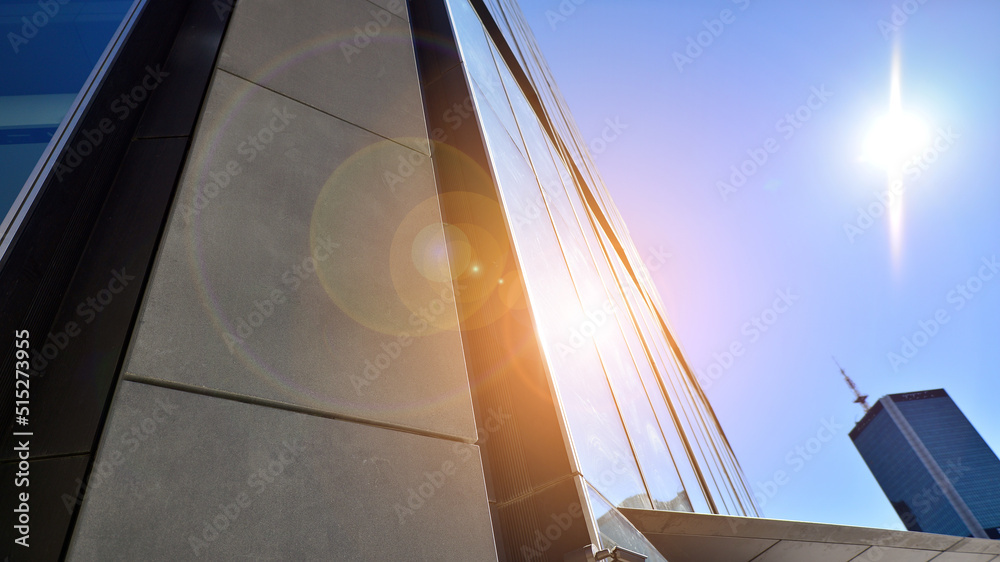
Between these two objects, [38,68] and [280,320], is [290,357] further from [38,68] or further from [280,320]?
[38,68]

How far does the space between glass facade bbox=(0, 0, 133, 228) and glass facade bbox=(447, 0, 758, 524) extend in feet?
10.6

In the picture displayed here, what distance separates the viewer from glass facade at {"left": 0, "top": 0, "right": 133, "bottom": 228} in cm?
324

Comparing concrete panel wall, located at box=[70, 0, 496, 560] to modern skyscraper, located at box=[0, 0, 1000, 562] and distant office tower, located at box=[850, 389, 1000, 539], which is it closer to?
modern skyscraper, located at box=[0, 0, 1000, 562]

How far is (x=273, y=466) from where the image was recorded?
2666 millimetres

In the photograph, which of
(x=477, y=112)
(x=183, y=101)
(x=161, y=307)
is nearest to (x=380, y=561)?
(x=161, y=307)

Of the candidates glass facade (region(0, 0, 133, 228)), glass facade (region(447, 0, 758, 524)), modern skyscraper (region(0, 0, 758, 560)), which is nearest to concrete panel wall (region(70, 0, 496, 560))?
modern skyscraper (region(0, 0, 758, 560))

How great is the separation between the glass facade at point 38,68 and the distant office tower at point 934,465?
19217 cm

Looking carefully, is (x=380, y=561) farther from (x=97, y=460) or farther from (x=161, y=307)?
(x=161, y=307)

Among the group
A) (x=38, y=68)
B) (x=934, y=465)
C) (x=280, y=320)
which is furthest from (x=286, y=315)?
(x=934, y=465)

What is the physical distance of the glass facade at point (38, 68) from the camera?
3.24 meters

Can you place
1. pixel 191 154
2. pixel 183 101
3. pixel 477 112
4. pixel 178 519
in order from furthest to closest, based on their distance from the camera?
pixel 477 112
pixel 183 101
pixel 191 154
pixel 178 519

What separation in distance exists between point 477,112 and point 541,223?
1.49 metres

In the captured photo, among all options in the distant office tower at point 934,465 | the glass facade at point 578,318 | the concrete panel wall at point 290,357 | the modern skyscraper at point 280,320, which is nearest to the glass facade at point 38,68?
the modern skyscraper at point 280,320

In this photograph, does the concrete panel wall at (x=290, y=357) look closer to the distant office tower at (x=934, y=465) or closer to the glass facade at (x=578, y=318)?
the glass facade at (x=578, y=318)
